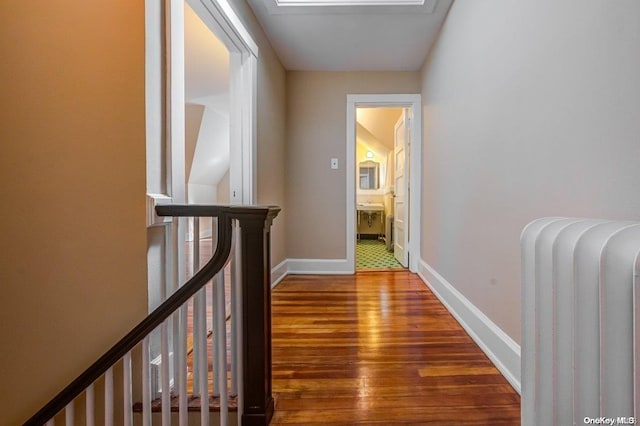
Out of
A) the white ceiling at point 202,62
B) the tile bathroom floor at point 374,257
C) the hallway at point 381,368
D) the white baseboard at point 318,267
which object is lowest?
the hallway at point 381,368

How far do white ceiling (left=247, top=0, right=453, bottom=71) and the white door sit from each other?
67 centimetres

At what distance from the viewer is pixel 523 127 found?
4.51 ft

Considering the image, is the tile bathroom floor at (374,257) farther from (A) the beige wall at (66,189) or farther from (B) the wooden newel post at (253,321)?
(A) the beige wall at (66,189)

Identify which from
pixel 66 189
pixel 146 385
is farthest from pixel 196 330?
pixel 66 189

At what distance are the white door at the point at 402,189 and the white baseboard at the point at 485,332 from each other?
104 cm

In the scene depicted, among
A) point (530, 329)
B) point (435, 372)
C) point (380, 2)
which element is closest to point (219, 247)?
point (530, 329)

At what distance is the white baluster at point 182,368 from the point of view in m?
1.12

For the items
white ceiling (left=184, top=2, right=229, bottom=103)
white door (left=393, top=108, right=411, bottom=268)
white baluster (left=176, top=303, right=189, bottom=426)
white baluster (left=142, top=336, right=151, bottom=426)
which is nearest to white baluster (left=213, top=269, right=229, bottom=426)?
white baluster (left=176, top=303, right=189, bottom=426)

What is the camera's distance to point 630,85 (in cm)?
85

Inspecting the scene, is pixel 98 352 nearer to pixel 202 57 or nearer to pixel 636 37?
pixel 636 37

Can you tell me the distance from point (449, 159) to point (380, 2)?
3.95ft

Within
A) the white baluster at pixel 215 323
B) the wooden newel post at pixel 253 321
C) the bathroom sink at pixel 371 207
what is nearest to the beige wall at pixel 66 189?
the white baluster at pixel 215 323

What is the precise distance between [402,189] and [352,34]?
1.74 metres

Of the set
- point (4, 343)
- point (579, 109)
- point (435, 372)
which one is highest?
point (579, 109)
